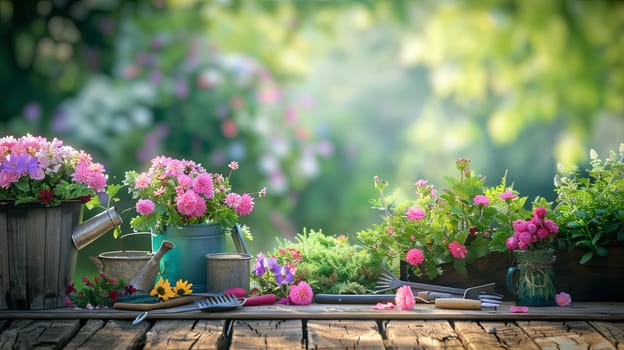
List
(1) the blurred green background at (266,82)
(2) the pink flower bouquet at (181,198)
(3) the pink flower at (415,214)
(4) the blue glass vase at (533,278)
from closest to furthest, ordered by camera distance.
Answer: (4) the blue glass vase at (533,278) < (2) the pink flower bouquet at (181,198) < (3) the pink flower at (415,214) < (1) the blurred green background at (266,82)

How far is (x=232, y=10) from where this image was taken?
11.6 feet

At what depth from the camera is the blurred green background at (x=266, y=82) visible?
3.03m

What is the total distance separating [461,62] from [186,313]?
136 centimetres

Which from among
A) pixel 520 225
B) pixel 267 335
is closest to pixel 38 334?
pixel 267 335

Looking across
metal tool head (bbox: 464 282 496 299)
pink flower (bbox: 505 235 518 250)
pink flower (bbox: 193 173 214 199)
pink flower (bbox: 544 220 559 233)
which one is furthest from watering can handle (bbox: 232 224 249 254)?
pink flower (bbox: 544 220 559 233)

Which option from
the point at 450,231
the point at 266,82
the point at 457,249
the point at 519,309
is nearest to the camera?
the point at 519,309

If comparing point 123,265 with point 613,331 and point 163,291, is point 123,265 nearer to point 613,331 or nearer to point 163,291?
point 163,291

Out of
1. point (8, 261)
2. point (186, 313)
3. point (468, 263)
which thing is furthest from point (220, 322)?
point (468, 263)

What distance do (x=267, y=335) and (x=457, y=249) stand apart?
2.51ft

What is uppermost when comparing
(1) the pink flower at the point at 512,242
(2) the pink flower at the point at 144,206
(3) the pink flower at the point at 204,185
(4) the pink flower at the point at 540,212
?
(3) the pink flower at the point at 204,185

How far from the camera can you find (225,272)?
262 centimetres

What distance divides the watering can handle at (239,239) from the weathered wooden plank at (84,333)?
1.80ft

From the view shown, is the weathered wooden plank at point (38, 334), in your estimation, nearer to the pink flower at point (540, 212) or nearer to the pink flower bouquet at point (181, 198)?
the pink flower bouquet at point (181, 198)

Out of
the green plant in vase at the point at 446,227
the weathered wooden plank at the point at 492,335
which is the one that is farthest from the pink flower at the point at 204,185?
the weathered wooden plank at the point at 492,335
